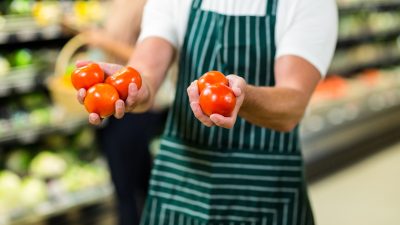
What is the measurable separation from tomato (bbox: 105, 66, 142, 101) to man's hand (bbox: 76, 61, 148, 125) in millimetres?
16

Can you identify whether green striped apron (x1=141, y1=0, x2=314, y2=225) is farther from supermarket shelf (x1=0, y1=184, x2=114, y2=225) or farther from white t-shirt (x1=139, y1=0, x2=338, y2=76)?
supermarket shelf (x1=0, y1=184, x2=114, y2=225)

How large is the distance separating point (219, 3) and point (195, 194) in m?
0.56

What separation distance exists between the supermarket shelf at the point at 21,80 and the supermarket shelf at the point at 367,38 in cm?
319

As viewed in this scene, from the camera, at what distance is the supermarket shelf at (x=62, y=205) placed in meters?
2.98

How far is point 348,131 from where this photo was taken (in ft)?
15.7

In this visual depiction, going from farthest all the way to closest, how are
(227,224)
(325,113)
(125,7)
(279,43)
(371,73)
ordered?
(371,73) < (325,113) < (125,7) < (227,224) < (279,43)

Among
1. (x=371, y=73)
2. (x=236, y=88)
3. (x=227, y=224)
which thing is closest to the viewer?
(x=236, y=88)

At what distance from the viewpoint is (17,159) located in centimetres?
332

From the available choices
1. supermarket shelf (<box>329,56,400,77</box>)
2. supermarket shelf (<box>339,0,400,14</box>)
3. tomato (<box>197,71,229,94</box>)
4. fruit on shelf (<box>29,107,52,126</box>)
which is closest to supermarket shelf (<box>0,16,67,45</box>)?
fruit on shelf (<box>29,107,52,126</box>)

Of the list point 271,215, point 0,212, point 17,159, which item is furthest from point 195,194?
point 17,159

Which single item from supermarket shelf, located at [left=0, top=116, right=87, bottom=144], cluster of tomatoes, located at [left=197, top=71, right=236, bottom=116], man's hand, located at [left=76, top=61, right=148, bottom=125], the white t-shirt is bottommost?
supermarket shelf, located at [left=0, top=116, right=87, bottom=144]

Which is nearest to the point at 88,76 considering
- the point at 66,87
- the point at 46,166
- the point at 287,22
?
the point at 287,22

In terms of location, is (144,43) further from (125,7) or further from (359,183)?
(359,183)

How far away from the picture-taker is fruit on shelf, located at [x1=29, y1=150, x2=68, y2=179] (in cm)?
327
